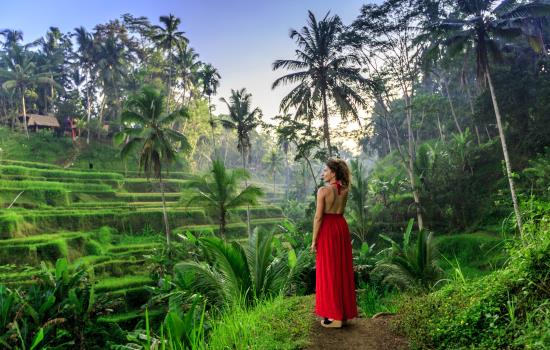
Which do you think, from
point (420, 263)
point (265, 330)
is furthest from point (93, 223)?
point (265, 330)

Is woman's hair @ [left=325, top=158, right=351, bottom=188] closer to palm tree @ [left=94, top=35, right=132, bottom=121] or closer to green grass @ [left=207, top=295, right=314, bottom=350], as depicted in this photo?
green grass @ [left=207, top=295, right=314, bottom=350]

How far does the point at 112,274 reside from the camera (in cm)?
1619

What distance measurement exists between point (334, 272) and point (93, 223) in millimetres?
20935

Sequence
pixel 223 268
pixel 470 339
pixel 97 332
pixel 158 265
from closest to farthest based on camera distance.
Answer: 1. pixel 470 339
2. pixel 223 268
3. pixel 97 332
4. pixel 158 265

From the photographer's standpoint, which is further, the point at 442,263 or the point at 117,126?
the point at 117,126

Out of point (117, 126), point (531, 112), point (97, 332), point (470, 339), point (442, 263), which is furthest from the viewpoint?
point (117, 126)

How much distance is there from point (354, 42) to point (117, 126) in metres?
28.5

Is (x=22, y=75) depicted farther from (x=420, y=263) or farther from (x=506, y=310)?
(x=506, y=310)

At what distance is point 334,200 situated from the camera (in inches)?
165

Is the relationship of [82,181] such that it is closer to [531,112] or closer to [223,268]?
[223,268]

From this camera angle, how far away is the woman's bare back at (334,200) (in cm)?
417

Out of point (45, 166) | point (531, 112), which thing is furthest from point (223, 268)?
point (45, 166)

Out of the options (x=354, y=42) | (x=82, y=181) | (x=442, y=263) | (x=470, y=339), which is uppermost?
(x=354, y=42)

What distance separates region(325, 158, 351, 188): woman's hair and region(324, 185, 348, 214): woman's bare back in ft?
0.35
